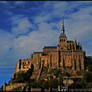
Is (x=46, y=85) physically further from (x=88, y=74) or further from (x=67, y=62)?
(x=67, y=62)

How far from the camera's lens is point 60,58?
65.3 metres

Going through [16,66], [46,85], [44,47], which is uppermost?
[44,47]

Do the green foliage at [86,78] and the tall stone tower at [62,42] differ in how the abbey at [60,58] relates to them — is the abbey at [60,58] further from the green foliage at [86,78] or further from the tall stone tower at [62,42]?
the green foliage at [86,78]

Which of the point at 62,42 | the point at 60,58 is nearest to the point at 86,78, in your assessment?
the point at 60,58

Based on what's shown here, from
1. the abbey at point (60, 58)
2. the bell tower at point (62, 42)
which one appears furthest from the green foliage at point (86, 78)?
the bell tower at point (62, 42)

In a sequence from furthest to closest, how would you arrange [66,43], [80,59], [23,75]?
[66,43] → [80,59] → [23,75]

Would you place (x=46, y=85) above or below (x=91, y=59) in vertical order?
below

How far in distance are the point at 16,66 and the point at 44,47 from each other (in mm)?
9197

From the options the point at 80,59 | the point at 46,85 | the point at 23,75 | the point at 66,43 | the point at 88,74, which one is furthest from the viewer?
the point at 66,43

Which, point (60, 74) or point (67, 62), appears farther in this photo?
point (67, 62)

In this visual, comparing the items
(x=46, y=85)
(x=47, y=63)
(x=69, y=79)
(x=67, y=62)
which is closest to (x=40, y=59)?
(x=47, y=63)

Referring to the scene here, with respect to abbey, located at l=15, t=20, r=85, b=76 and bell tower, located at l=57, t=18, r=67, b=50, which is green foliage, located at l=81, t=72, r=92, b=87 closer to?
abbey, located at l=15, t=20, r=85, b=76

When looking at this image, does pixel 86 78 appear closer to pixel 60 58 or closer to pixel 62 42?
pixel 60 58

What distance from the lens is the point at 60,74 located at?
59906 millimetres
